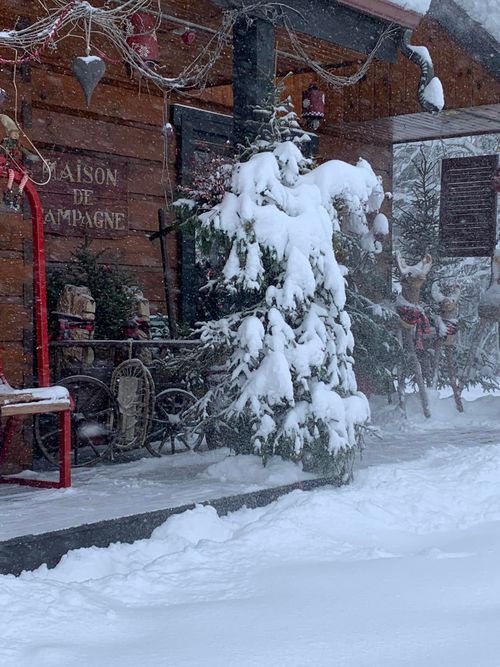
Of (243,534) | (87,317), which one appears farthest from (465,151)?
(243,534)

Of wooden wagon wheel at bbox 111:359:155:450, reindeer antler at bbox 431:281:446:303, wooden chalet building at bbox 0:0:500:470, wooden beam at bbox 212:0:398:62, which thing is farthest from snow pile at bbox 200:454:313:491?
reindeer antler at bbox 431:281:446:303

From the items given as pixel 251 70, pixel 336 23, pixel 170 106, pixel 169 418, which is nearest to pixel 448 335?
pixel 170 106

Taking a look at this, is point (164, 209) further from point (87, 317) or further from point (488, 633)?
point (488, 633)

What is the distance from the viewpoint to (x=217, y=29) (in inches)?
345

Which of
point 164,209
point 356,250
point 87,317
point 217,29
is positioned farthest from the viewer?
point 356,250

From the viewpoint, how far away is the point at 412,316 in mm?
11086

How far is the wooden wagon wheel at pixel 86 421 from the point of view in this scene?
7648mm

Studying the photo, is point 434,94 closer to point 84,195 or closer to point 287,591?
point 84,195

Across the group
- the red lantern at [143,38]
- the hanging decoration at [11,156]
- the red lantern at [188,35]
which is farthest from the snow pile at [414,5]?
the hanging decoration at [11,156]

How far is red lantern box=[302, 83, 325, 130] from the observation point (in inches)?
410

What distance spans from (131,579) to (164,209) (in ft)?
18.2

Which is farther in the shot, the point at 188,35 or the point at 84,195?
the point at 84,195

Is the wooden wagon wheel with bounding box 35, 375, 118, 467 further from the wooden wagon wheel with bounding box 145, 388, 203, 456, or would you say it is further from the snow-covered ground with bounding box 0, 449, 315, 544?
the wooden wagon wheel with bounding box 145, 388, 203, 456

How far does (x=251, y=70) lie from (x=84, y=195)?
215 centimetres
